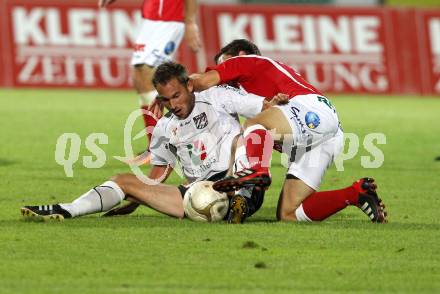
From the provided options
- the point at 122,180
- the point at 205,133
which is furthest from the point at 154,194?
the point at 205,133

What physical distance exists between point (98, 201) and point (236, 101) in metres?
1.27

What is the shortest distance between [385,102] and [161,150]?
14997 mm

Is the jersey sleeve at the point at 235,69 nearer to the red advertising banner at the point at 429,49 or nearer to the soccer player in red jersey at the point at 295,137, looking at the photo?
the soccer player in red jersey at the point at 295,137

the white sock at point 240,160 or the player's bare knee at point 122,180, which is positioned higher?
the white sock at point 240,160

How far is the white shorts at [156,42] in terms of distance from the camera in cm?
1405

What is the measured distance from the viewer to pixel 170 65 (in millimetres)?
8703

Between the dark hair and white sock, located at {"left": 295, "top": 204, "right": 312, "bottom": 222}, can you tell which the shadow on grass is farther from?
white sock, located at {"left": 295, "top": 204, "right": 312, "bottom": 222}

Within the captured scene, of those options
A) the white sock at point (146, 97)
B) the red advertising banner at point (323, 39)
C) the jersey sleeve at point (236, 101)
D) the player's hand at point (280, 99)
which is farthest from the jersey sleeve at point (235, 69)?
the red advertising banner at point (323, 39)

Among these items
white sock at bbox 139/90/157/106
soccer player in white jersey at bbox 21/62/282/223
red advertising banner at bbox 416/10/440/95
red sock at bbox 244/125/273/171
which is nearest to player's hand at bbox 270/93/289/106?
soccer player in white jersey at bbox 21/62/282/223

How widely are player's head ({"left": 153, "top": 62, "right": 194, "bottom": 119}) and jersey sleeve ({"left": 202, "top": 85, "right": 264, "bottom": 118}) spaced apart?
405 mm

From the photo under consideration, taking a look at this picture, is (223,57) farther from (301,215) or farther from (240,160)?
(301,215)

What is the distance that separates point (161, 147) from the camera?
912 cm

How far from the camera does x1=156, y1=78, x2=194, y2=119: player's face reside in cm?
861

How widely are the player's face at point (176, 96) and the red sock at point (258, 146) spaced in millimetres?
457
